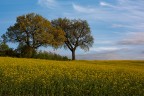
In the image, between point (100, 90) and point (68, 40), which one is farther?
point (68, 40)

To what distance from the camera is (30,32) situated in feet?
273

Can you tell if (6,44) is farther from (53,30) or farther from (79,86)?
(79,86)

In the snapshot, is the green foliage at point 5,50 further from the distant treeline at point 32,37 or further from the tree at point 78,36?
the tree at point 78,36

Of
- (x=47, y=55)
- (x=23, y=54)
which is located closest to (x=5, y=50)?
(x=23, y=54)

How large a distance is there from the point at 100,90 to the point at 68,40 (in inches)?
2804

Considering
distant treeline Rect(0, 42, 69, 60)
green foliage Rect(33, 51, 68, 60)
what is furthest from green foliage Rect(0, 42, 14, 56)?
green foliage Rect(33, 51, 68, 60)

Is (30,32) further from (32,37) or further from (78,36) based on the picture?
(78,36)

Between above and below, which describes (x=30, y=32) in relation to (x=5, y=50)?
above

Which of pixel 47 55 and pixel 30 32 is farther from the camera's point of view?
pixel 30 32

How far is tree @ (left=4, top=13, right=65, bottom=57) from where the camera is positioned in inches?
3253

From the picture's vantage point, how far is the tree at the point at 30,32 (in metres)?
82.6

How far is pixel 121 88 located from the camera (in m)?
25.2

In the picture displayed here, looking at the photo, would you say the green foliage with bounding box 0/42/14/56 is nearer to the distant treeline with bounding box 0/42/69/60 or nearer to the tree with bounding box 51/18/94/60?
the distant treeline with bounding box 0/42/69/60

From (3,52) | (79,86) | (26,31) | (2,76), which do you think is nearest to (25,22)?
(26,31)
